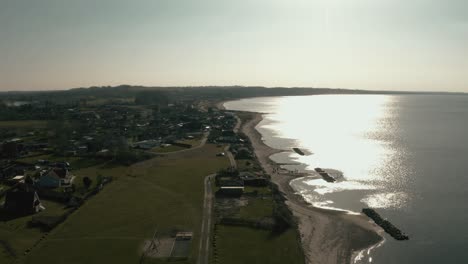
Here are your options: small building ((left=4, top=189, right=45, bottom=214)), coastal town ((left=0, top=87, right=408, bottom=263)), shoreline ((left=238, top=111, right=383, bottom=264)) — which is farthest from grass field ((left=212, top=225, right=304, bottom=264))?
small building ((left=4, top=189, right=45, bottom=214))

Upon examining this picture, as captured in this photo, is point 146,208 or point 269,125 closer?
point 146,208

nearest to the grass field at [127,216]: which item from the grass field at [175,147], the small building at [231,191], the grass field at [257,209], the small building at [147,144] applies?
the small building at [231,191]

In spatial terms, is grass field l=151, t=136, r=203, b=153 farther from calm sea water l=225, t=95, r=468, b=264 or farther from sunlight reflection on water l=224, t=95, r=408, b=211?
calm sea water l=225, t=95, r=468, b=264

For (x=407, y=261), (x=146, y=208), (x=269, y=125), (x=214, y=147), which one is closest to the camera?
(x=407, y=261)

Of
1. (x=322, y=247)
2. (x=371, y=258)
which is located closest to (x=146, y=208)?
(x=322, y=247)

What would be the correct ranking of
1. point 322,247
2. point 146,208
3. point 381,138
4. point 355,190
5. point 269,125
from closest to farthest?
point 322,247 < point 146,208 < point 355,190 < point 381,138 < point 269,125

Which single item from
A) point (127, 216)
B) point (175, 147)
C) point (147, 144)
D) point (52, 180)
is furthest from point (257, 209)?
point (147, 144)

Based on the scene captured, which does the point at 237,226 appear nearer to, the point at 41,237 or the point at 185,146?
the point at 41,237
